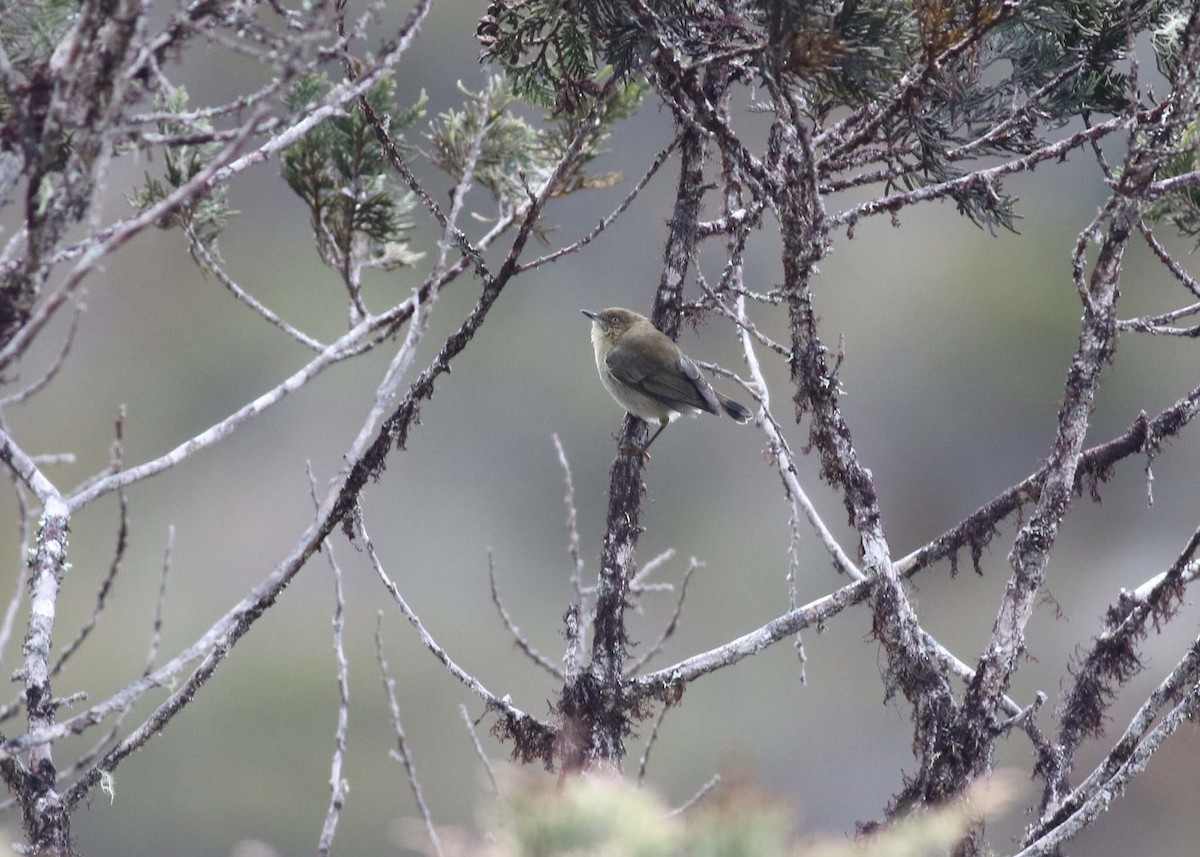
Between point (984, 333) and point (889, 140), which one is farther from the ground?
point (984, 333)

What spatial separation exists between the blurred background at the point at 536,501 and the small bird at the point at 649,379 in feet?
53.3

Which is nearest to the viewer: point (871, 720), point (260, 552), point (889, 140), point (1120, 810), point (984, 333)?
point (889, 140)

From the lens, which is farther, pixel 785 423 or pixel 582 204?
pixel 785 423

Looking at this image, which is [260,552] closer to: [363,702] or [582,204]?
[363,702]

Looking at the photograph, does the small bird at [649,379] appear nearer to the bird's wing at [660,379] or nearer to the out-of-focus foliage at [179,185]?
the bird's wing at [660,379]

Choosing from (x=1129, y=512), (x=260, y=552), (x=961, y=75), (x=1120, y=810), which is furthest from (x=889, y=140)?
(x=1129, y=512)

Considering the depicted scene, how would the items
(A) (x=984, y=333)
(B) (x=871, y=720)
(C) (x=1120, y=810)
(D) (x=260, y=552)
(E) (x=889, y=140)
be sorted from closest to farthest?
(E) (x=889, y=140), (C) (x=1120, y=810), (B) (x=871, y=720), (D) (x=260, y=552), (A) (x=984, y=333)

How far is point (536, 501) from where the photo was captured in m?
27.1

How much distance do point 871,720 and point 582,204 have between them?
38.0 feet

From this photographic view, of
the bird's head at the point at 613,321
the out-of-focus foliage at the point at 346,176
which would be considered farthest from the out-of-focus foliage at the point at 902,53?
the bird's head at the point at 613,321

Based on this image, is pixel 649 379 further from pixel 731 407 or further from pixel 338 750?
pixel 338 750

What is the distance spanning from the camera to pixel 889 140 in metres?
3.37

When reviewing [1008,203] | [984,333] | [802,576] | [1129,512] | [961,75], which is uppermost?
[984,333]

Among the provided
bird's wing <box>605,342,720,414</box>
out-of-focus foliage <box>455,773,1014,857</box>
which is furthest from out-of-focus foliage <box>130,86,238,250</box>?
out-of-focus foliage <box>455,773,1014,857</box>
